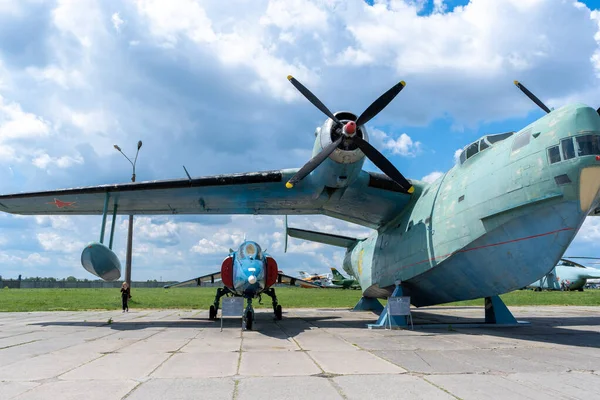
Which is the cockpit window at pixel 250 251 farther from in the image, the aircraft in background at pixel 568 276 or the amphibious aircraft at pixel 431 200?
the aircraft in background at pixel 568 276

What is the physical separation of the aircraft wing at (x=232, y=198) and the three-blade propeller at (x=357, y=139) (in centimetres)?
161

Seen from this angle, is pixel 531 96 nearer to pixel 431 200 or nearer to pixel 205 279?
pixel 431 200

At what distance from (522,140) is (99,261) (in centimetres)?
1228

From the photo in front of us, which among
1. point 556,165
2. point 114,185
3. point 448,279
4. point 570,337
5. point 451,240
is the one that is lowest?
point 570,337

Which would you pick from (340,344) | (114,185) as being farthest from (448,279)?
(114,185)

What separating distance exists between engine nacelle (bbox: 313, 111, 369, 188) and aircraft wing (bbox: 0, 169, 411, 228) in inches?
30.1

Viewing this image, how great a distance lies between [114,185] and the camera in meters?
14.8

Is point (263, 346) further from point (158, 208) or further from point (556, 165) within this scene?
point (158, 208)

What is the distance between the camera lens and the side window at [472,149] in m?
11.6

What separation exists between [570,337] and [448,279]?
312 centimetres

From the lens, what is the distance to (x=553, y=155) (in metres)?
8.68

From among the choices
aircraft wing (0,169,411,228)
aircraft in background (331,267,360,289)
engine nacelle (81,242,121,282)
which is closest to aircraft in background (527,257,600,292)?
aircraft in background (331,267,360,289)

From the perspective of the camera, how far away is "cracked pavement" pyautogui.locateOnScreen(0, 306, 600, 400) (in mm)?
5098

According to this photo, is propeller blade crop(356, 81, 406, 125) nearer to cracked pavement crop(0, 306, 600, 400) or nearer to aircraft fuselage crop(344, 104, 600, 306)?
aircraft fuselage crop(344, 104, 600, 306)
